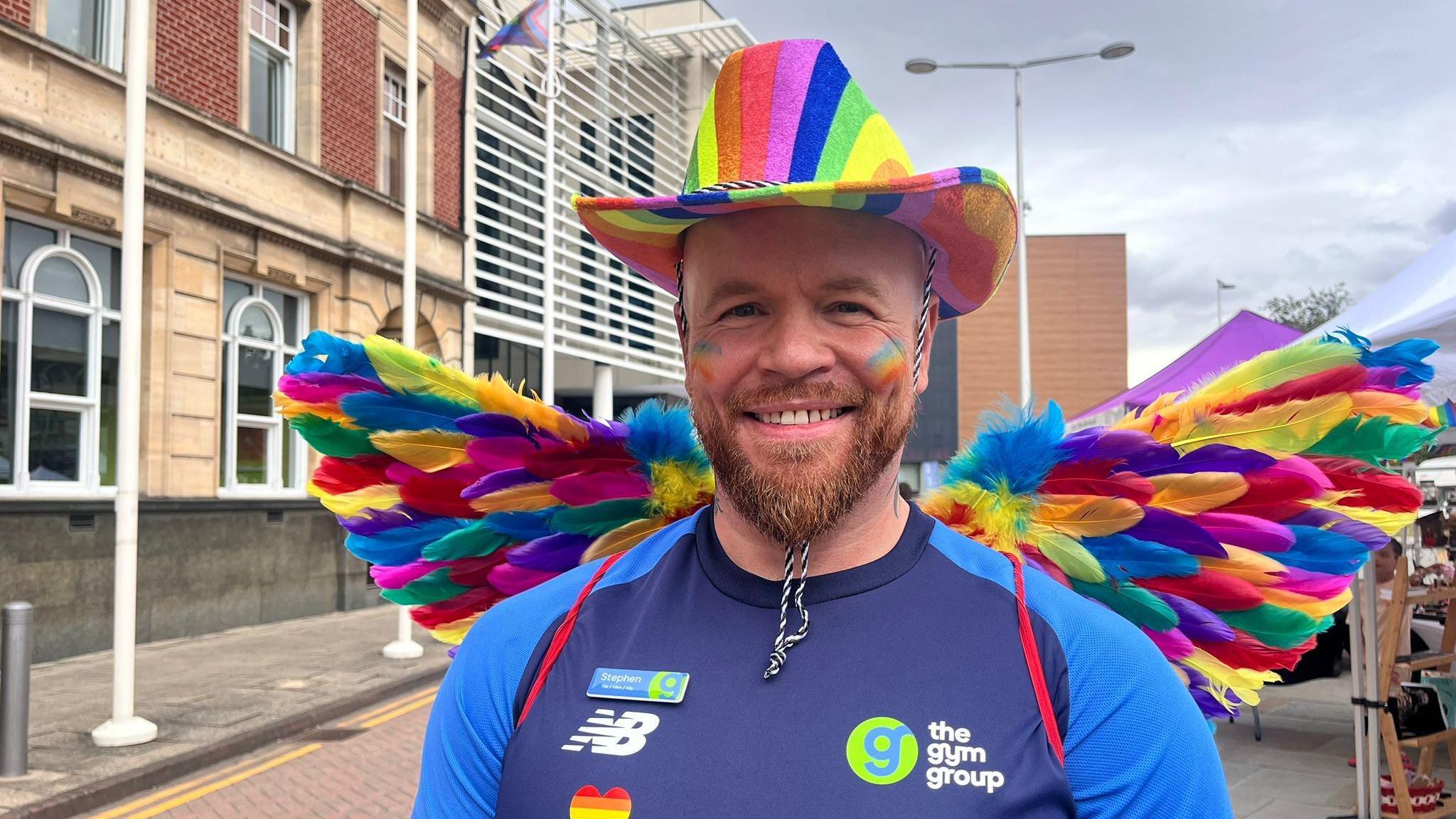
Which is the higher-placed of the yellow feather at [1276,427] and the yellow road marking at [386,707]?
the yellow feather at [1276,427]

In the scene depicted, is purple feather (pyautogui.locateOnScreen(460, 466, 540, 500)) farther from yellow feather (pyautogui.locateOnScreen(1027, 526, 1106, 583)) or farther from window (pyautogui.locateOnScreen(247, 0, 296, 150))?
window (pyautogui.locateOnScreen(247, 0, 296, 150))

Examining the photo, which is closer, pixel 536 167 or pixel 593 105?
pixel 536 167

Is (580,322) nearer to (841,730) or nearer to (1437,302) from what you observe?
(1437,302)

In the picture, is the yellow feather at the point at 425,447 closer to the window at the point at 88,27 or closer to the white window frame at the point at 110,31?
the window at the point at 88,27

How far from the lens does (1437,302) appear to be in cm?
487

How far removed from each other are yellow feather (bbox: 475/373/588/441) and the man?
511 millimetres

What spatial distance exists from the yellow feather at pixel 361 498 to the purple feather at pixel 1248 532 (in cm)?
170

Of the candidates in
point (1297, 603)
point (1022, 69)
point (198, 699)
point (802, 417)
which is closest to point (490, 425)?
point (802, 417)

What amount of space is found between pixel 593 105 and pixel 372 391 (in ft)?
75.7

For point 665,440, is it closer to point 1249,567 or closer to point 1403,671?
point 1249,567

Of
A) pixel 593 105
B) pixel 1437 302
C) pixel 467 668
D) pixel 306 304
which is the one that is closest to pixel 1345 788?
pixel 1437 302

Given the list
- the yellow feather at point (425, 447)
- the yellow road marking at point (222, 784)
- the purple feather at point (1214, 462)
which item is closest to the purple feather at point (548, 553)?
the yellow feather at point (425, 447)

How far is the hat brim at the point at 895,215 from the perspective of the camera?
159 cm

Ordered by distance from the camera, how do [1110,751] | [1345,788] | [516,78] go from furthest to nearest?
[516,78]
[1345,788]
[1110,751]
